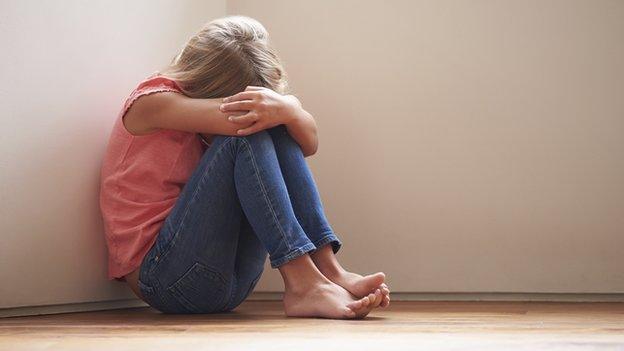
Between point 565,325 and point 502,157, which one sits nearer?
point 565,325

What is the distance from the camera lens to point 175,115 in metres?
1.81

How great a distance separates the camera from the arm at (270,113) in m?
1.71

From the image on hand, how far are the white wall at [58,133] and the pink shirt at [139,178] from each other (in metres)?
0.06

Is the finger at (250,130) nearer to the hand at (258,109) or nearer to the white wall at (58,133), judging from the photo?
the hand at (258,109)

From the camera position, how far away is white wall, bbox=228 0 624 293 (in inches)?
93.0

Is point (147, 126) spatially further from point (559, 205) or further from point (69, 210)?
point (559, 205)

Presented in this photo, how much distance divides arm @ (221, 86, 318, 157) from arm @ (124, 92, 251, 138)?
3 cm

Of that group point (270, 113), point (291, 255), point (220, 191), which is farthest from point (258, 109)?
point (291, 255)

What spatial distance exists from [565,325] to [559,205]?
89cm

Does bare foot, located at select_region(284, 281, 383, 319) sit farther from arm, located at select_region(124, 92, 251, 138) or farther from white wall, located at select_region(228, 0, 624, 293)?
white wall, located at select_region(228, 0, 624, 293)

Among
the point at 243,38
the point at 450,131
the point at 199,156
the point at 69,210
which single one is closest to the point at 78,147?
the point at 69,210

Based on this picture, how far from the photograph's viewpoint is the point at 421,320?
166cm

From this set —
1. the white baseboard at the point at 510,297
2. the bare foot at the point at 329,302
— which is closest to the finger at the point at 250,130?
the bare foot at the point at 329,302

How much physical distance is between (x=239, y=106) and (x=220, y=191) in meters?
0.18
